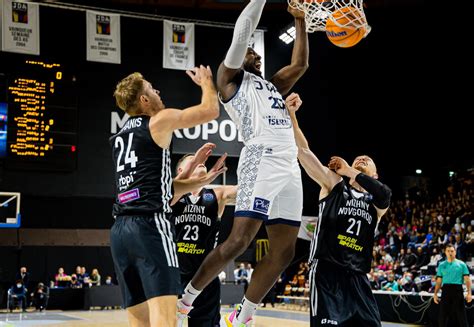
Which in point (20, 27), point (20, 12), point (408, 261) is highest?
point (20, 12)

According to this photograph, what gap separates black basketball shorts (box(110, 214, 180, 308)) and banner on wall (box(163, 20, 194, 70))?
1506 cm

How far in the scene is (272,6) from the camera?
2398 centimetres

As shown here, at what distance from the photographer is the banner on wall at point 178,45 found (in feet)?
63.3

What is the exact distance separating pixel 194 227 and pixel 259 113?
2.01 metres

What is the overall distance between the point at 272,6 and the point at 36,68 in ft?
31.4

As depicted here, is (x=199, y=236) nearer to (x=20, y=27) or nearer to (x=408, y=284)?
(x=408, y=284)

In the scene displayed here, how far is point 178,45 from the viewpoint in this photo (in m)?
19.4

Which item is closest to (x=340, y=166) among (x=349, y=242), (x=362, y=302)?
(x=349, y=242)

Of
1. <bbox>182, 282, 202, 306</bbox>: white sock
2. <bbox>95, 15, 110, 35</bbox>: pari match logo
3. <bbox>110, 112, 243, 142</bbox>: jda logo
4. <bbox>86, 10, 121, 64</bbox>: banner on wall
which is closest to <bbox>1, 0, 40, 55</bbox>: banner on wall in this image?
<bbox>86, 10, 121, 64</bbox>: banner on wall

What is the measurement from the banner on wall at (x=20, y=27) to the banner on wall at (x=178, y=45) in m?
3.56

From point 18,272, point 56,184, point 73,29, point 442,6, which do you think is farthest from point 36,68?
point 442,6

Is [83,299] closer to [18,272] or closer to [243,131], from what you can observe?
[18,272]

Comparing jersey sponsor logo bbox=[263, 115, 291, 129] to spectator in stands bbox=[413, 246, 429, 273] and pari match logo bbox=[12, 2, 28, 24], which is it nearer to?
pari match logo bbox=[12, 2, 28, 24]

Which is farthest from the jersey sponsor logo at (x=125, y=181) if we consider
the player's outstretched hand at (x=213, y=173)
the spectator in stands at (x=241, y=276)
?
the spectator in stands at (x=241, y=276)
